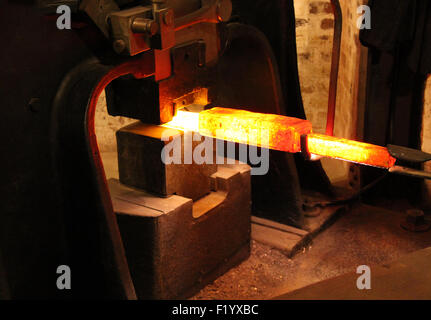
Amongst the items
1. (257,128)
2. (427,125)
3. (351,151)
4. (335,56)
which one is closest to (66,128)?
(257,128)

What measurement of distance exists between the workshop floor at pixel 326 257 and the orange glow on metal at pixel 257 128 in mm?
914

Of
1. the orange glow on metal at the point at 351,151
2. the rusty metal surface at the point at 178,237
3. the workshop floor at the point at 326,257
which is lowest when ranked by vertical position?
the workshop floor at the point at 326,257

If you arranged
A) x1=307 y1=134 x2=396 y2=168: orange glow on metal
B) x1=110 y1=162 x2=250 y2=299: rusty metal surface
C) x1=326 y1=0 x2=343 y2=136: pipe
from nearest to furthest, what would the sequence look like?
x1=307 y1=134 x2=396 y2=168: orange glow on metal, x1=110 y1=162 x2=250 y2=299: rusty metal surface, x1=326 y1=0 x2=343 y2=136: pipe

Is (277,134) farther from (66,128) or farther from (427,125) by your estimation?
(427,125)

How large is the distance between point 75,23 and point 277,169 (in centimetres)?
181

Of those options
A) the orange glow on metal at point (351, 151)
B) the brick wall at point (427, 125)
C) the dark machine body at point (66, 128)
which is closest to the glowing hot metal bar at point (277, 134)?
the orange glow on metal at point (351, 151)

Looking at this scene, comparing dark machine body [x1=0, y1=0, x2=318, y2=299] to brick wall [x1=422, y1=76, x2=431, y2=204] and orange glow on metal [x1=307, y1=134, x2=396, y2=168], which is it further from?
brick wall [x1=422, y1=76, x2=431, y2=204]

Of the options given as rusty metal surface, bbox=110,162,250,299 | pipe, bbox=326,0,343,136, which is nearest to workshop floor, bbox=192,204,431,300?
rusty metal surface, bbox=110,162,250,299

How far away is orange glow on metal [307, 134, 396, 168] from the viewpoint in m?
2.22

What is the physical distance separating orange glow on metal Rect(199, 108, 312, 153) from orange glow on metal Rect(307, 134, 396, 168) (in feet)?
0.25

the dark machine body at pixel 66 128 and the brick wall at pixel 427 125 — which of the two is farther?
the brick wall at pixel 427 125

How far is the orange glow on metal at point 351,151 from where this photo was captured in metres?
2.22

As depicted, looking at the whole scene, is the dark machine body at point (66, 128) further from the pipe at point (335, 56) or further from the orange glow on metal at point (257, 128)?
the pipe at point (335, 56)

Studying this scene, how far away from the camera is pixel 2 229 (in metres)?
2.03
